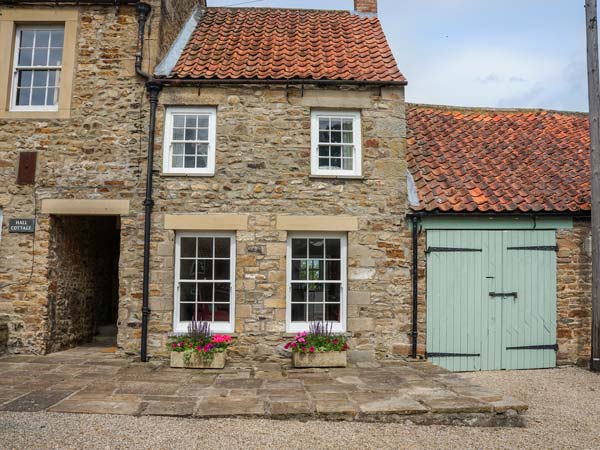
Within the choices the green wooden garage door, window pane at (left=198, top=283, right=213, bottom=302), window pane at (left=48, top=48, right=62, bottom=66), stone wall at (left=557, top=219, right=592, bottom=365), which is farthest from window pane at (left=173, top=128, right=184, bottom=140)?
stone wall at (left=557, top=219, right=592, bottom=365)

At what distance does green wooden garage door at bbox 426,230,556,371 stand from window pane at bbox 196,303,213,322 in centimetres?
400

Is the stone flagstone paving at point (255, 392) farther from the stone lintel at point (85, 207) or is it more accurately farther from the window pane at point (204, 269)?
the stone lintel at point (85, 207)

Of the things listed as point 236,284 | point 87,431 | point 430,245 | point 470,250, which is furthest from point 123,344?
point 470,250

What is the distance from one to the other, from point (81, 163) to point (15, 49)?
8.67 feet

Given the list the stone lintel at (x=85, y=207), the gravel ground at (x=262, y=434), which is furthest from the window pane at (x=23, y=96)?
the gravel ground at (x=262, y=434)

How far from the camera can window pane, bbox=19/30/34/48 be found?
8773 mm

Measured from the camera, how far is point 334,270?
841 cm

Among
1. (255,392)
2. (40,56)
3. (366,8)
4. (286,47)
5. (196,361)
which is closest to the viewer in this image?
(255,392)

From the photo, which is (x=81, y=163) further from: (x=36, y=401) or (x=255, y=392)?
(x=255, y=392)

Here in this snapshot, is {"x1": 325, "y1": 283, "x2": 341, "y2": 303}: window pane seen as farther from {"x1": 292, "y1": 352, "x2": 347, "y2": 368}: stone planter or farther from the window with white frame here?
the window with white frame

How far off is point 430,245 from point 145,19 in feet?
22.5

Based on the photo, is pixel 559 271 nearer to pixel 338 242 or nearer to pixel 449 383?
pixel 449 383

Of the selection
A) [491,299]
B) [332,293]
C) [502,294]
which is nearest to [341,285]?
[332,293]

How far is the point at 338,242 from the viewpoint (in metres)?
8.46
